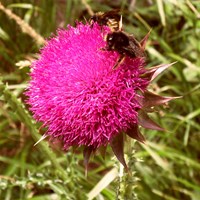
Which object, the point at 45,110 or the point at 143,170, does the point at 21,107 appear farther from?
the point at 143,170

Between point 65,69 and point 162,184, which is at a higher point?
point 65,69

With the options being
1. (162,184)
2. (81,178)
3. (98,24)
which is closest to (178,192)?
(162,184)


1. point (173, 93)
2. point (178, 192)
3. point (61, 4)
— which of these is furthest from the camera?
point (61, 4)

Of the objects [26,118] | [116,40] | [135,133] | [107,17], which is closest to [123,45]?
[116,40]

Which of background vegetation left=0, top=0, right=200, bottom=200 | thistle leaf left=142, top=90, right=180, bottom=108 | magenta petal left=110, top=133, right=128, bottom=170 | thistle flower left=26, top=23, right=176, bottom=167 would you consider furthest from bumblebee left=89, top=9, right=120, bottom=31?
background vegetation left=0, top=0, right=200, bottom=200

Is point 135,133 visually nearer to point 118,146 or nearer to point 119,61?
point 118,146
